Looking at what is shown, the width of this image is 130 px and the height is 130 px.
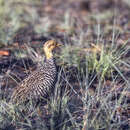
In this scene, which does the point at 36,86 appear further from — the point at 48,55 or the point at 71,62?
the point at 71,62

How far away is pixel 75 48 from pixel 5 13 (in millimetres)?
3131

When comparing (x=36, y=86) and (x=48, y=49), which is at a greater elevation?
(x=48, y=49)

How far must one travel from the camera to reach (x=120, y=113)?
465cm

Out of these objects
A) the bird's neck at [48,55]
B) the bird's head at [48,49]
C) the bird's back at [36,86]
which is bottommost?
the bird's back at [36,86]

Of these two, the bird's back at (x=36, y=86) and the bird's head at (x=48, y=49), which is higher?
the bird's head at (x=48, y=49)

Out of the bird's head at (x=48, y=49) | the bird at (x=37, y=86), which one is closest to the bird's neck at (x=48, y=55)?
the bird's head at (x=48, y=49)

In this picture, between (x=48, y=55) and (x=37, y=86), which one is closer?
(x=37, y=86)

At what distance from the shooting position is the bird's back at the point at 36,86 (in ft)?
15.4

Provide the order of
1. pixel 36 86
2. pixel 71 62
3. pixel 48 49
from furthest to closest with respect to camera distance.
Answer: pixel 71 62 < pixel 48 49 < pixel 36 86

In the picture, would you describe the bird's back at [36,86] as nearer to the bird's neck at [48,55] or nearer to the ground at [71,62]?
the ground at [71,62]

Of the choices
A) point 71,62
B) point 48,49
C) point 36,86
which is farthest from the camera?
point 71,62

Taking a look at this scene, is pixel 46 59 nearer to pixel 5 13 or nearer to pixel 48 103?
pixel 48 103

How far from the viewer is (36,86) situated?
4.77m

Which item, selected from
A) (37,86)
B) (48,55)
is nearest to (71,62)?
(48,55)
